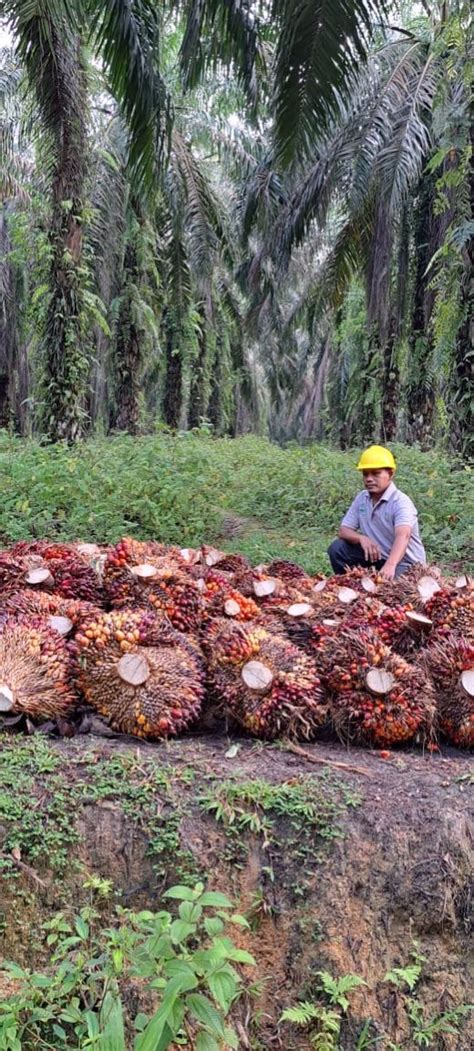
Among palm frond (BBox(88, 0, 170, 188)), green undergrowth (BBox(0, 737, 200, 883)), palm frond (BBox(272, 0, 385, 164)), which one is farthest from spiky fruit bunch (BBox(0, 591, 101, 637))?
palm frond (BBox(88, 0, 170, 188))

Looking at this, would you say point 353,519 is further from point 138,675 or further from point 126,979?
point 126,979

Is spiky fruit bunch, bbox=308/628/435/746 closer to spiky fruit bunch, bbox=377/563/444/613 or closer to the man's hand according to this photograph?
spiky fruit bunch, bbox=377/563/444/613

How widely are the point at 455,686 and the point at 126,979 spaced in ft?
4.54

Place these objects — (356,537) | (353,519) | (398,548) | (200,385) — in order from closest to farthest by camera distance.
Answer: (398,548), (356,537), (353,519), (200,385)

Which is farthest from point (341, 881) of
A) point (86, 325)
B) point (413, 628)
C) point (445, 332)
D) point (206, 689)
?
point (86, 325)

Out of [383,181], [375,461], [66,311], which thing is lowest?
[375,461]

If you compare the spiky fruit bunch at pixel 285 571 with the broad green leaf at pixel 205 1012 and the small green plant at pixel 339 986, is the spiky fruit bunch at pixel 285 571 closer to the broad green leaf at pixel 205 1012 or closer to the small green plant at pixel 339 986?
the small green plant at pixel 339 986

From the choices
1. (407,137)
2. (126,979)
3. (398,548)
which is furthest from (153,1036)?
(407,137)

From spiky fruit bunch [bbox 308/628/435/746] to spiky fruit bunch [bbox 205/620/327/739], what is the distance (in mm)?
74

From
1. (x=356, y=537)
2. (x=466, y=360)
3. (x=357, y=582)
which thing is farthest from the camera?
(x=466, y=360)

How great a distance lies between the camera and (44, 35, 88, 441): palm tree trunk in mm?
8844

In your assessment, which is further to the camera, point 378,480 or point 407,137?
point 407,137

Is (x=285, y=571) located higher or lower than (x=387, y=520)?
lower

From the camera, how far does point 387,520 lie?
4551 millimetres
